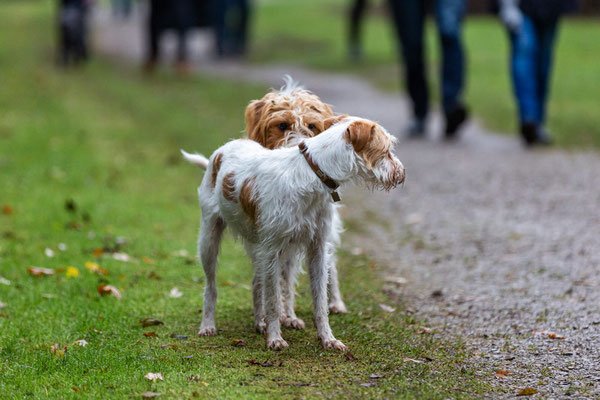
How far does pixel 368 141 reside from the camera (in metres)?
3.97

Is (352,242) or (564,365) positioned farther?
(352,242)

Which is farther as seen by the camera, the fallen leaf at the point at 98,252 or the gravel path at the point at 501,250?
the fallen leaf at the point at 98,252

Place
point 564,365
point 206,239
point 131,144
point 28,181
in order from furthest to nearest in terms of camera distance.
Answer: point 131,144
point 28,181
point 206,239
point 564,365

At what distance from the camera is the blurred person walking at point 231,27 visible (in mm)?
20141

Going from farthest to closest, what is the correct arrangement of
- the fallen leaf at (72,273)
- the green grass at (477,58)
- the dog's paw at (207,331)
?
the green grass at (477,58) < the fallen leaf at (72,273) < the dog's paw at (207,331)

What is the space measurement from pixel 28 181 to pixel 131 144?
8.08ft

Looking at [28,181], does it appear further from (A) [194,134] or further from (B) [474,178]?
(B) [474,178]

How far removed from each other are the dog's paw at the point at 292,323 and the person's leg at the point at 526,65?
19.0ft

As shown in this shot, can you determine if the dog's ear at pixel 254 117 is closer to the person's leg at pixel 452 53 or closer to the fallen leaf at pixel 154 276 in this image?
the fallen leaf at pixel 154 276

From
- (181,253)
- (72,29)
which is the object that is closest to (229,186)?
(181,253)

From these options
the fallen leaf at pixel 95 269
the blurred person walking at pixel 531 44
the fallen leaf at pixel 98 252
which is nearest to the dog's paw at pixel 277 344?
the fallen leaf at pixel 95 269

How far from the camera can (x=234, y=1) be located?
20.8 meters

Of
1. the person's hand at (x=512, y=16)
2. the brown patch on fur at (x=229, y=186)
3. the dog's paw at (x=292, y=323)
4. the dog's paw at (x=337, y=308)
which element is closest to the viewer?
the brown patch on fur at (x=229, y=186)

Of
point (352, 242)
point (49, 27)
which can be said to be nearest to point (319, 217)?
point (352, 242)
